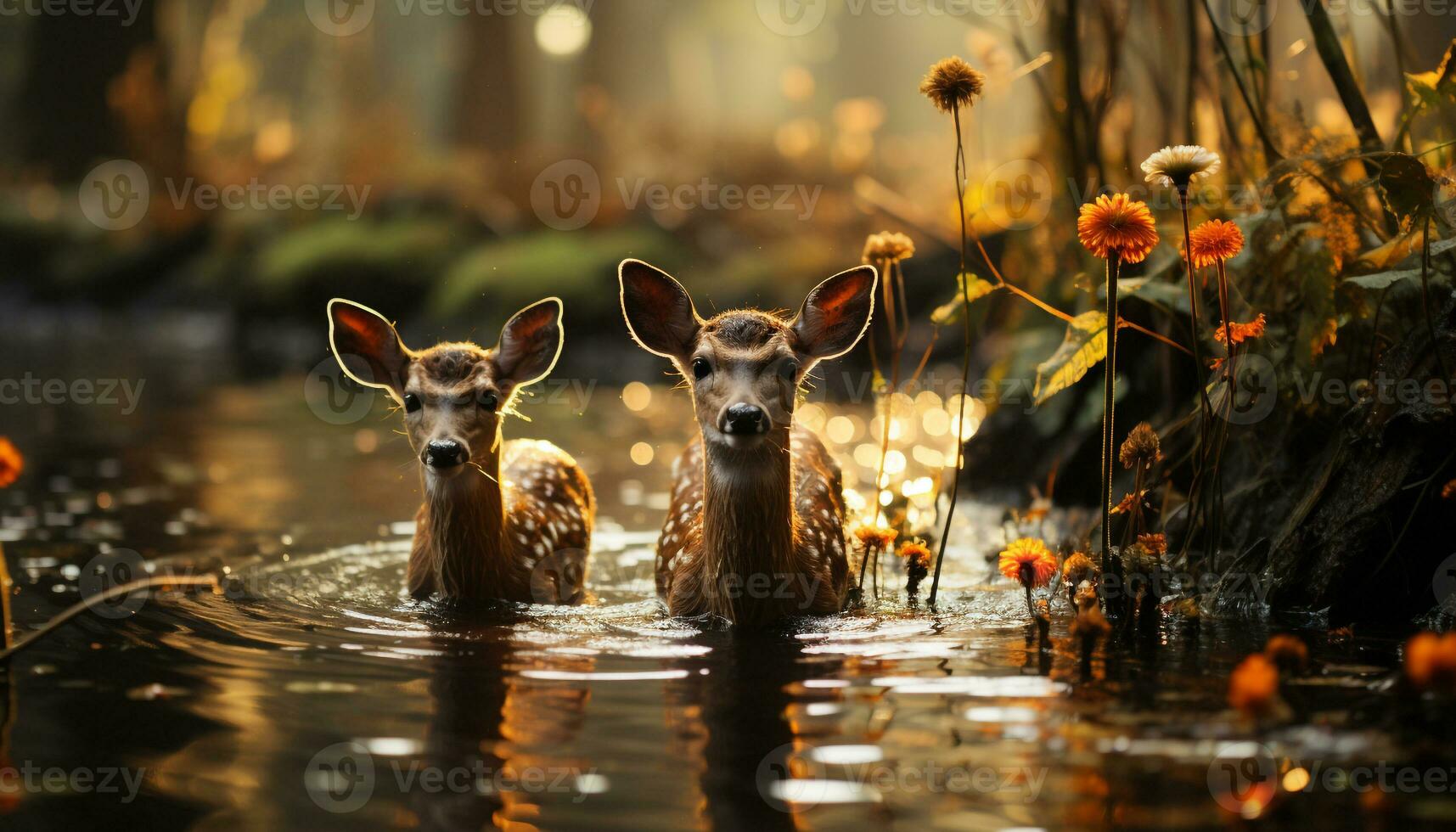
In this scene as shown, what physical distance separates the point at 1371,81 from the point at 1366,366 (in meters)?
3.10

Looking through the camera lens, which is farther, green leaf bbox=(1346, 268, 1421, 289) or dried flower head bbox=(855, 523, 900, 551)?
dried flower head bbox=(855, 523, 900, 551)

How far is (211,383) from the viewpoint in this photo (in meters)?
15.1

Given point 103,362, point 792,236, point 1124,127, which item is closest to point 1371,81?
point 1124,127

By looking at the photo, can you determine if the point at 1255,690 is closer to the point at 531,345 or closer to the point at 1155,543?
the point at 1155,543

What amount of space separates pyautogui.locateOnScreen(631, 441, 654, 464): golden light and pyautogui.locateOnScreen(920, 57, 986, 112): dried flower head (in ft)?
19.1

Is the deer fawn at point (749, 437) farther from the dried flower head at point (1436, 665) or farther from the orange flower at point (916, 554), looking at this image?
the dried flower head at point (1436, 665)

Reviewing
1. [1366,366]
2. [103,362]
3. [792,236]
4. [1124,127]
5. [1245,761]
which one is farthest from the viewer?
[792,236]

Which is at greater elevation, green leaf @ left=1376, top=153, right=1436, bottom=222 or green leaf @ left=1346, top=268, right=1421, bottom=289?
→ green leaf @ left=1376, top=153, right=1436, bottom=222

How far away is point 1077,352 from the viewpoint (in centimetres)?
535

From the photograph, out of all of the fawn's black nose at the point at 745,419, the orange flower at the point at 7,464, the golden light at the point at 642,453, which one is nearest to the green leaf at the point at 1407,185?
the fawn's black nose at the point at 745,419

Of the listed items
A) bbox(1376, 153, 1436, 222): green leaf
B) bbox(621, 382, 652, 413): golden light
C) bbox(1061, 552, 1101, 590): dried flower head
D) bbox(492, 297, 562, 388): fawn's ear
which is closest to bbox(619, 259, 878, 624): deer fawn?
bbox(492, 297, 562, 388): fawn's ear

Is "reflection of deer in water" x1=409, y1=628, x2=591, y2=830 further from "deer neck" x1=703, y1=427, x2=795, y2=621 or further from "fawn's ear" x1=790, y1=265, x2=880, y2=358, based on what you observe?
"fawn's ear" x1=790, y1=265, x2=880, y2=358

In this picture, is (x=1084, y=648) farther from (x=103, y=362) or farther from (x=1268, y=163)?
(x=103, y=362)

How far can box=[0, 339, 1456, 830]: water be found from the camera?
3379 mm
